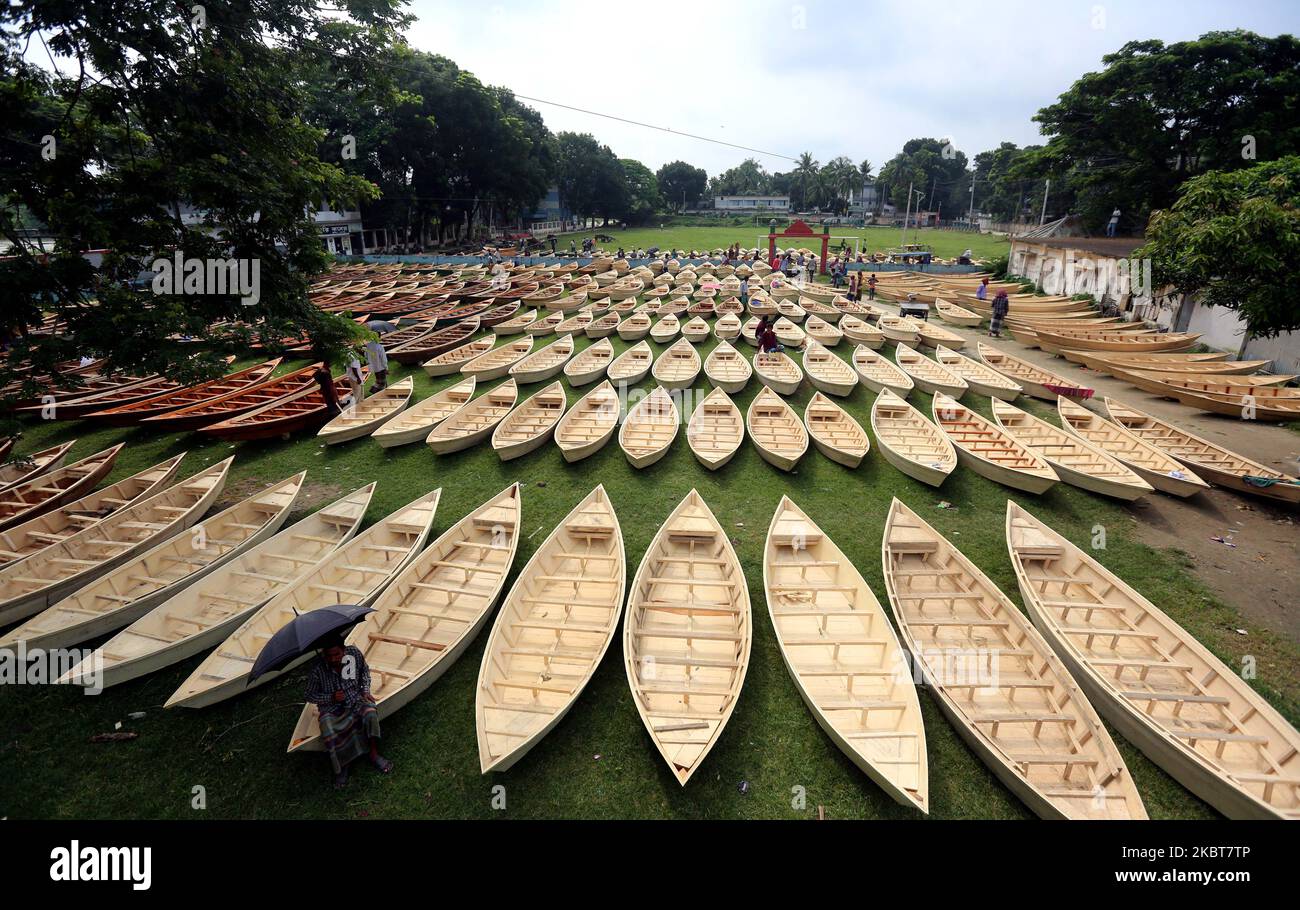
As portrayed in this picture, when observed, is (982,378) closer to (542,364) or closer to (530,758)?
(542,364)

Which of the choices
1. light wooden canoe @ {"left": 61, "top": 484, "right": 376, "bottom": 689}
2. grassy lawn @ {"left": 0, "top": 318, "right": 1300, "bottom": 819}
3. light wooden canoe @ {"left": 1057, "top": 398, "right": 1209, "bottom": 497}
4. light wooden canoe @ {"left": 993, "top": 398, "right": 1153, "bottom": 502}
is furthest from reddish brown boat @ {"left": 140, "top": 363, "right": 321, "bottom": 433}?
light wooden canoe @ {"left": 1057, "top": 398, "right": 1209, "bottom": 497}

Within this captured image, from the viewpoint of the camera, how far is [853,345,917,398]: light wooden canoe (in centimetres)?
1856

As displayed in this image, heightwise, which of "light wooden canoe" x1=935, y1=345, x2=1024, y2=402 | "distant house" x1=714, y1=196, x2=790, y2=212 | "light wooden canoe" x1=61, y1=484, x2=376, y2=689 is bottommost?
"light wooden canoe" x1=61, y1=484, x2=376, y2=689

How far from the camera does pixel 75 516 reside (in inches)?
425

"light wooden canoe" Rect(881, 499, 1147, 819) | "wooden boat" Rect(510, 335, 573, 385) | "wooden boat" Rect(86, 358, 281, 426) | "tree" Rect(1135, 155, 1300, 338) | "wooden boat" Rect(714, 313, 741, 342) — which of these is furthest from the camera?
"wooden boat" Rect(714, 313, 741, 342)

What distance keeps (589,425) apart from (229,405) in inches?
462

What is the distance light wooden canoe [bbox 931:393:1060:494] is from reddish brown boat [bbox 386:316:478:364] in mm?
19806

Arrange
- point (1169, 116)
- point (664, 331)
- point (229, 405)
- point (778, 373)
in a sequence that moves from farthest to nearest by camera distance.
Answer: point (1169, 116), point (664, 331), point (778, 373), point (229, 405)

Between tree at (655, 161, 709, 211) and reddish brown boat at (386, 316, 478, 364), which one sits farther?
tree at (655, 161, 709, 211)

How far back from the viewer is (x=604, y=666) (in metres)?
8.09

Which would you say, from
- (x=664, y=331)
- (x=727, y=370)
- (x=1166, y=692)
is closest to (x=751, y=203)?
(x=664, y=331)

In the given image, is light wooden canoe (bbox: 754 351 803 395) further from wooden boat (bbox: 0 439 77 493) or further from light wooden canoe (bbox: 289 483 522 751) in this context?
wooden boat (bbox: 0 439 77 493)

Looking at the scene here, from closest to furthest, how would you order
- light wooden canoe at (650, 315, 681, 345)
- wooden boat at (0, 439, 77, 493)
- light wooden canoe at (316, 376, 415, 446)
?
1. wooden boat at (0, 439, 77, 493)
2. light wooden canoe at (316, 376, 415, 446)
3. light wooden canoe at (650, 315, 681, 345)

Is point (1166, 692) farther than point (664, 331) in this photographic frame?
No
